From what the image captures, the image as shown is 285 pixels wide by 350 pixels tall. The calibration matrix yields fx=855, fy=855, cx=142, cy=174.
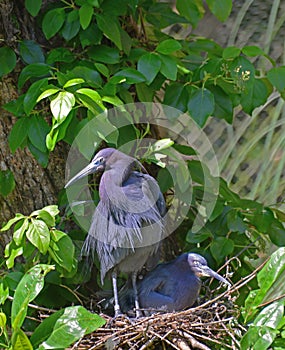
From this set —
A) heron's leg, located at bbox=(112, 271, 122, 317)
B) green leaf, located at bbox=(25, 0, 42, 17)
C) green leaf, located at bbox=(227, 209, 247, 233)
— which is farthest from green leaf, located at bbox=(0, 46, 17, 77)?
green leaf, located at bbox=(227, 209, 247, 233)

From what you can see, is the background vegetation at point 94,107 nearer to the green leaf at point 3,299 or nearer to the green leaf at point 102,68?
the green leaf at point 102,68

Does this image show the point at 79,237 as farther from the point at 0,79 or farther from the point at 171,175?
the point at 0,79

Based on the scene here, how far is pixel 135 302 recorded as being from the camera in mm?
1992

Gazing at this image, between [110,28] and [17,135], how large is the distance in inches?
13.9

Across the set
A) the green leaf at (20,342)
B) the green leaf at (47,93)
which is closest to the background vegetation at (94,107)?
the green leaf at (47,93)

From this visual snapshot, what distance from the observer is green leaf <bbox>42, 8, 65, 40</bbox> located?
80.3 inches

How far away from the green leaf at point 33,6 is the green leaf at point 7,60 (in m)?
0.11

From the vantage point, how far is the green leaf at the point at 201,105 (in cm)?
202

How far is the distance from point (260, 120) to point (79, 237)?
54.2 inches

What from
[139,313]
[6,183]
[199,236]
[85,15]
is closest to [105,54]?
[85,15]

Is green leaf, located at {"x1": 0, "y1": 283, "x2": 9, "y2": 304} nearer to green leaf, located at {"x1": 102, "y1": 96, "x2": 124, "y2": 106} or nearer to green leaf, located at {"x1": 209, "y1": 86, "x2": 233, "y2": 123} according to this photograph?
green leaf, located at {"x1": 102, "y1": 96, "x2": 124, "y2": 106}

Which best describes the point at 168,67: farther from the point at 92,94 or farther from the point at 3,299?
the point at 3,299

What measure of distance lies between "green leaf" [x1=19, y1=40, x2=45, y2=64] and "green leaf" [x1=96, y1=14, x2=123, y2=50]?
17cm

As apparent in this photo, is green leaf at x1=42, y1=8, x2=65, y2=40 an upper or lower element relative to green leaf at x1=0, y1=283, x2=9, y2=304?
upper
